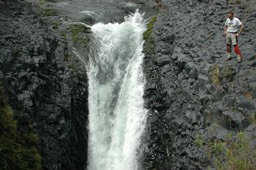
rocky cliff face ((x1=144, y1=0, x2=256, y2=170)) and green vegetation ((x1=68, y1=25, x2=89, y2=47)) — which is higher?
green vegetation ((x1=68, y1=25, x2=89, y2=47))

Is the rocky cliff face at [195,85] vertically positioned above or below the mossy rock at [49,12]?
below

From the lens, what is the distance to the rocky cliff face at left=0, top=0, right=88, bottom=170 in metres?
14.3

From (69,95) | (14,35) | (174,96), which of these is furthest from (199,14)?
(14,35)

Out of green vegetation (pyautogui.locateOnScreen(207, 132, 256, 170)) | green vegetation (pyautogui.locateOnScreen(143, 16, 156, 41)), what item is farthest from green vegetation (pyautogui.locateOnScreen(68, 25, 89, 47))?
green vegetation (pyautogui.locateOnScreen(207, 132, 256, 170))

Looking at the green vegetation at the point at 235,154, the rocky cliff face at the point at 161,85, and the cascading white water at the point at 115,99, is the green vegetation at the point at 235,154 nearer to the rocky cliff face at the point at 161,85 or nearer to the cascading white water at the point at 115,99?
the rocky cliff face at the point at 161,85

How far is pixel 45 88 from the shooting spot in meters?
16.1

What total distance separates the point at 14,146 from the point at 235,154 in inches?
339

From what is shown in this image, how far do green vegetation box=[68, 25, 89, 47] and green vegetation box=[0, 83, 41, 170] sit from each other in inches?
327

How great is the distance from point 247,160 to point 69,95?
10160 millimetres

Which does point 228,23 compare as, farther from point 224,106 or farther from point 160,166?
point 160,166

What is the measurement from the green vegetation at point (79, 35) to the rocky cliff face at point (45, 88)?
1.16 m

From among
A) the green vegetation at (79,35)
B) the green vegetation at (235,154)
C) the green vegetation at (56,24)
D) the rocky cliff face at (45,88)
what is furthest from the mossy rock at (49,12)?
the green vegetation at (235,154)

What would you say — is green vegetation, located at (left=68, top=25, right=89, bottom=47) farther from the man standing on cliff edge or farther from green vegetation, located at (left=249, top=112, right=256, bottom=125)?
green vegetation, located at (left=249, top=112, right=256, bottom=125)

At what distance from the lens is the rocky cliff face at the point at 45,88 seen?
14.3 meters
